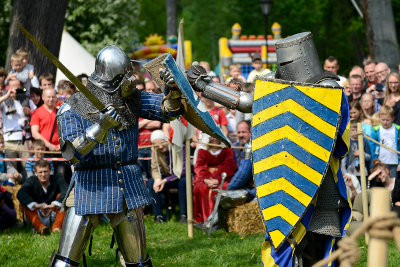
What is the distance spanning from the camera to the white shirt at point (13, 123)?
8711 millimetres

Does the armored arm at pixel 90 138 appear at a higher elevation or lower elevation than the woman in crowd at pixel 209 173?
higher

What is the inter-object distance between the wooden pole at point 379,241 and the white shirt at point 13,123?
6.68 meters

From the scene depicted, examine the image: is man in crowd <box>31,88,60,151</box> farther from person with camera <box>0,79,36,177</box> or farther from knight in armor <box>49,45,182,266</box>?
knight in armor <box>49,45,182,266</box>

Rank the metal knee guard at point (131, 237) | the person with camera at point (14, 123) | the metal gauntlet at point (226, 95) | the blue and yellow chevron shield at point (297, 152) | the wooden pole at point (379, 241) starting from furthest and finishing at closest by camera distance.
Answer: the person with camera at point (14, 123) < the metal knee guard at point (131, 237) < the metal gauntlet at point (226, 95) < the blue and yellow chevron shield at point (297, 152) < the wooden pole at point (379, 241)

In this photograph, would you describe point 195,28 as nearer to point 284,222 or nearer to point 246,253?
point 246,253

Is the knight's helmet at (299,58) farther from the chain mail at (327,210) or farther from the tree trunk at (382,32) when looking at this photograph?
the tree trunk at (382,32)

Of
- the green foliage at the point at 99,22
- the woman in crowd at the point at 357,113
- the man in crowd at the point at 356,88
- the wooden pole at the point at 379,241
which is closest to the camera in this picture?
the wooden pole at the point at 379,241

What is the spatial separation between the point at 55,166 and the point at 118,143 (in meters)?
3.61

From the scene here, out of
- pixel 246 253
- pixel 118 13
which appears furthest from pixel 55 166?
pixel 118 13

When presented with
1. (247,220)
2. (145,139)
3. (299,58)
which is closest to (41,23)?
(145,139)

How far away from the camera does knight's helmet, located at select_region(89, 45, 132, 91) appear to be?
4.96 meters

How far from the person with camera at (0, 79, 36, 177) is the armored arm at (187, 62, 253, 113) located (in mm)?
4252

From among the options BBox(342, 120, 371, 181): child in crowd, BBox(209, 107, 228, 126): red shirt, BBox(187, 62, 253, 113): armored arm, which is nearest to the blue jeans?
BBox(209, 107, 228, 126): red shirt

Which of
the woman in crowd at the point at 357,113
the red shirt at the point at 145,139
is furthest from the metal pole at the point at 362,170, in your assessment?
the red shirt at the point at 145,139
